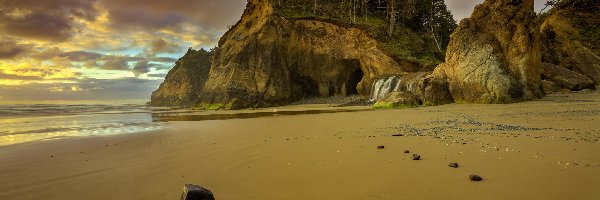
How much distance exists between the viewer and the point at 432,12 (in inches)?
1913

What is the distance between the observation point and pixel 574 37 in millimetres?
32219

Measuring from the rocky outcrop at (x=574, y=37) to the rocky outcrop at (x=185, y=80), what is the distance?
211ft

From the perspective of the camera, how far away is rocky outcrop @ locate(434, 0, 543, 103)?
17922 mm

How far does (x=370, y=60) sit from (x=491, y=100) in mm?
19439

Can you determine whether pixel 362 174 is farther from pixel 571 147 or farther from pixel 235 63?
pixel 235 63

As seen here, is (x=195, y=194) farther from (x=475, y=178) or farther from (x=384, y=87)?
(x=384, y=87)

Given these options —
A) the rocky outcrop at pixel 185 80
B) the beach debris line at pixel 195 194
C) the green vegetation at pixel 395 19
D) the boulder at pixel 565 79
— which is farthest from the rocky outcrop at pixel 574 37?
the rocky outcrop at pixel 185 80

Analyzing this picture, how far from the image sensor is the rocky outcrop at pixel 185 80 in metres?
78.5

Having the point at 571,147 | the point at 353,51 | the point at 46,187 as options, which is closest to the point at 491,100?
the point at 571,147

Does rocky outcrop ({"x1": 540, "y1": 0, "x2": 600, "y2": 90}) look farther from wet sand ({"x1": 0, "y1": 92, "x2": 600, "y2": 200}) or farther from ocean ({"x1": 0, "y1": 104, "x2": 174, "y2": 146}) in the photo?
ocean ({"x1": 0, "y1": 104, "x2": 174, "y2": 146})

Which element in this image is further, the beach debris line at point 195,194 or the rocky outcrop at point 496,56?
the rocky outcrop at point 496,56

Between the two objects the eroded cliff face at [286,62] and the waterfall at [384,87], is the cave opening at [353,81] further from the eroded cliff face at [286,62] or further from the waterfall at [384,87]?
the waterfall at [384,87]

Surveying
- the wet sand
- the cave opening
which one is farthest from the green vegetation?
the wet sand

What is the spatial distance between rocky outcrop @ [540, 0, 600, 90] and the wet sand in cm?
2856
